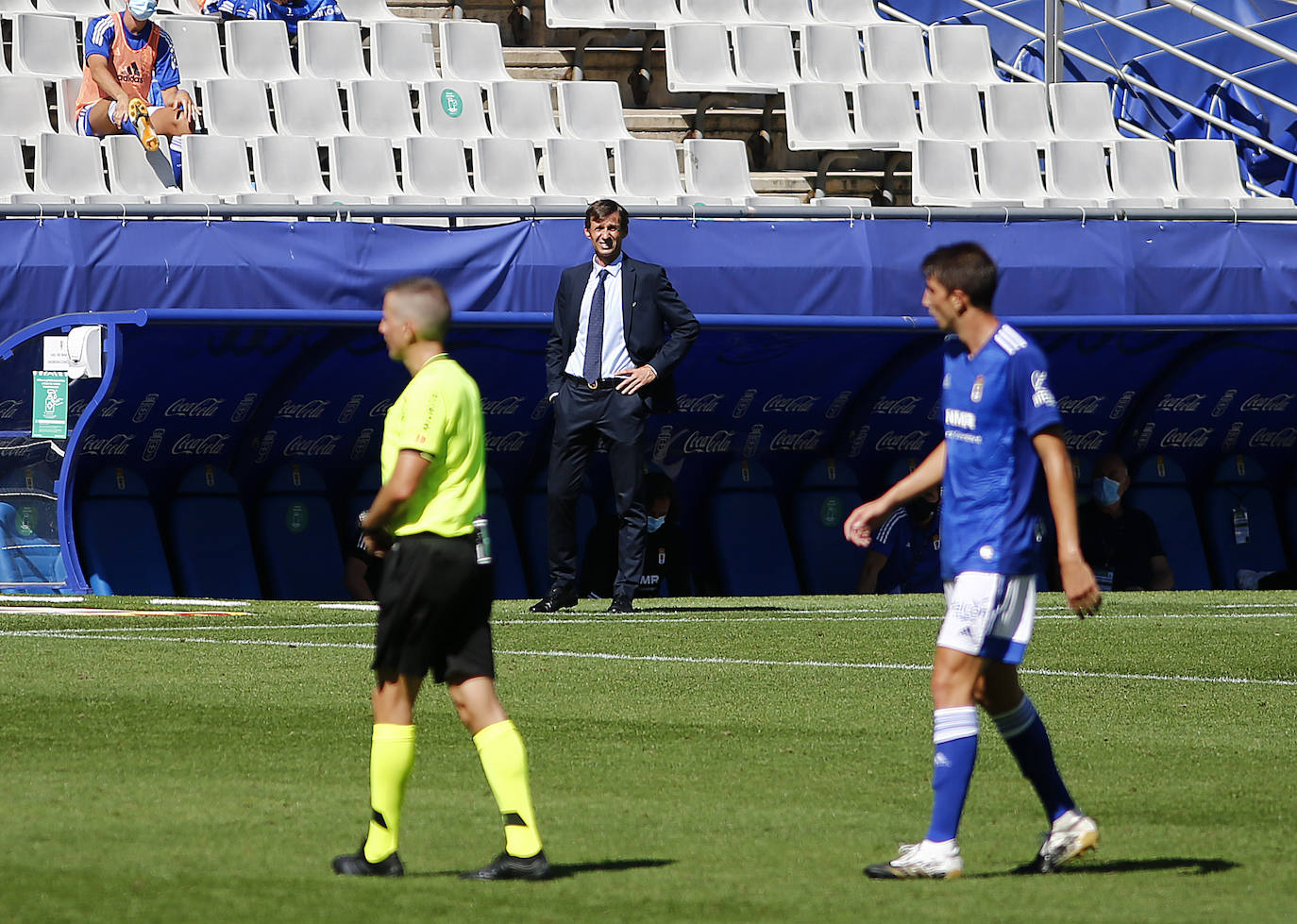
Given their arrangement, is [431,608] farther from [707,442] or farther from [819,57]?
[819,57]

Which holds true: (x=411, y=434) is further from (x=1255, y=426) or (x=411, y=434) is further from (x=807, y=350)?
(x=1255, y=426)

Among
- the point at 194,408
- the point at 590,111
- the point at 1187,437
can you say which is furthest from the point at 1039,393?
the point at 590,111

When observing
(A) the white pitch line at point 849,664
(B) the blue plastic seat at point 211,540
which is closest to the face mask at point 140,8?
(B) the blue plastic seat at point 211,540

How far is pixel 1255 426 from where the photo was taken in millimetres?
17219

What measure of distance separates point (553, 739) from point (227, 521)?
320 inches

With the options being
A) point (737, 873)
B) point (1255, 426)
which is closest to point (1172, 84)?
point (1255, 426)

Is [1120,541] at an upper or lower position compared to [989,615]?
lower

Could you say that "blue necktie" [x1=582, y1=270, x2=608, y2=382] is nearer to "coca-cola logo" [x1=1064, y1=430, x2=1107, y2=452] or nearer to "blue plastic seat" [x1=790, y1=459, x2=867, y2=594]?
"blue plastic seat" [x1=790, y1=459, x2=867, y2=594]

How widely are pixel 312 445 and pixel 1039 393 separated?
10.5 m

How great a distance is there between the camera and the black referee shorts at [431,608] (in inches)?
194

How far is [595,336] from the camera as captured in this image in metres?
11.1

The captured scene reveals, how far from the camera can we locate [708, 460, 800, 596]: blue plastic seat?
52.5 ft

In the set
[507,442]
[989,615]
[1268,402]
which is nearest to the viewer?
[989,615]

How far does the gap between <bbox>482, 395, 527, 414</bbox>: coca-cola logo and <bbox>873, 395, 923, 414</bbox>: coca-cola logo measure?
2853mm
